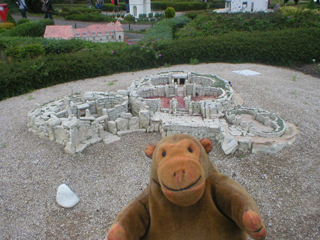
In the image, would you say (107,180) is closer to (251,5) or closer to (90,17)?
(251,5)

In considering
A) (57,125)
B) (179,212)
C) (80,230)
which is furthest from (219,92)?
(179,212)

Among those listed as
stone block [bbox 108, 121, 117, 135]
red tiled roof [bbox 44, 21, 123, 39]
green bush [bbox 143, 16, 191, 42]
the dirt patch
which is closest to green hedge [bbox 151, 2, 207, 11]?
green bush [bbox 143, 16, 191, 42]

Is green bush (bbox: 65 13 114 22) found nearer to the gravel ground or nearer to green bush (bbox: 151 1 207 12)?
green bush (bbox: 151 1 207 12)

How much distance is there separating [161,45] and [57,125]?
28.9ft

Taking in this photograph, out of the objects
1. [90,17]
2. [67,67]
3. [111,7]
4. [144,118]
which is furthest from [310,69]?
[111,7]

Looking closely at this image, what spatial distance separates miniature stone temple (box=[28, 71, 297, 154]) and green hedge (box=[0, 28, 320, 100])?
164 inches

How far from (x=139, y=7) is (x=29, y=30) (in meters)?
13.9

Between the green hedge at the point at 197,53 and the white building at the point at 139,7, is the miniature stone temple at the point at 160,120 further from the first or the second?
the white building at the point at 139,7

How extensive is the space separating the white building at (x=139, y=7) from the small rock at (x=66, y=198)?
28249mm

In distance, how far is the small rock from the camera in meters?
5.08

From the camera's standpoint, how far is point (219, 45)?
14562 millimetres

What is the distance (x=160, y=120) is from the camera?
294 inches

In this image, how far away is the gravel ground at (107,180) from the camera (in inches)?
182

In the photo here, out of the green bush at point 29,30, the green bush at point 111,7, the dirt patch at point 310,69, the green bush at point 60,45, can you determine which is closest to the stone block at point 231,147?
the dirt patch at point 310,69
